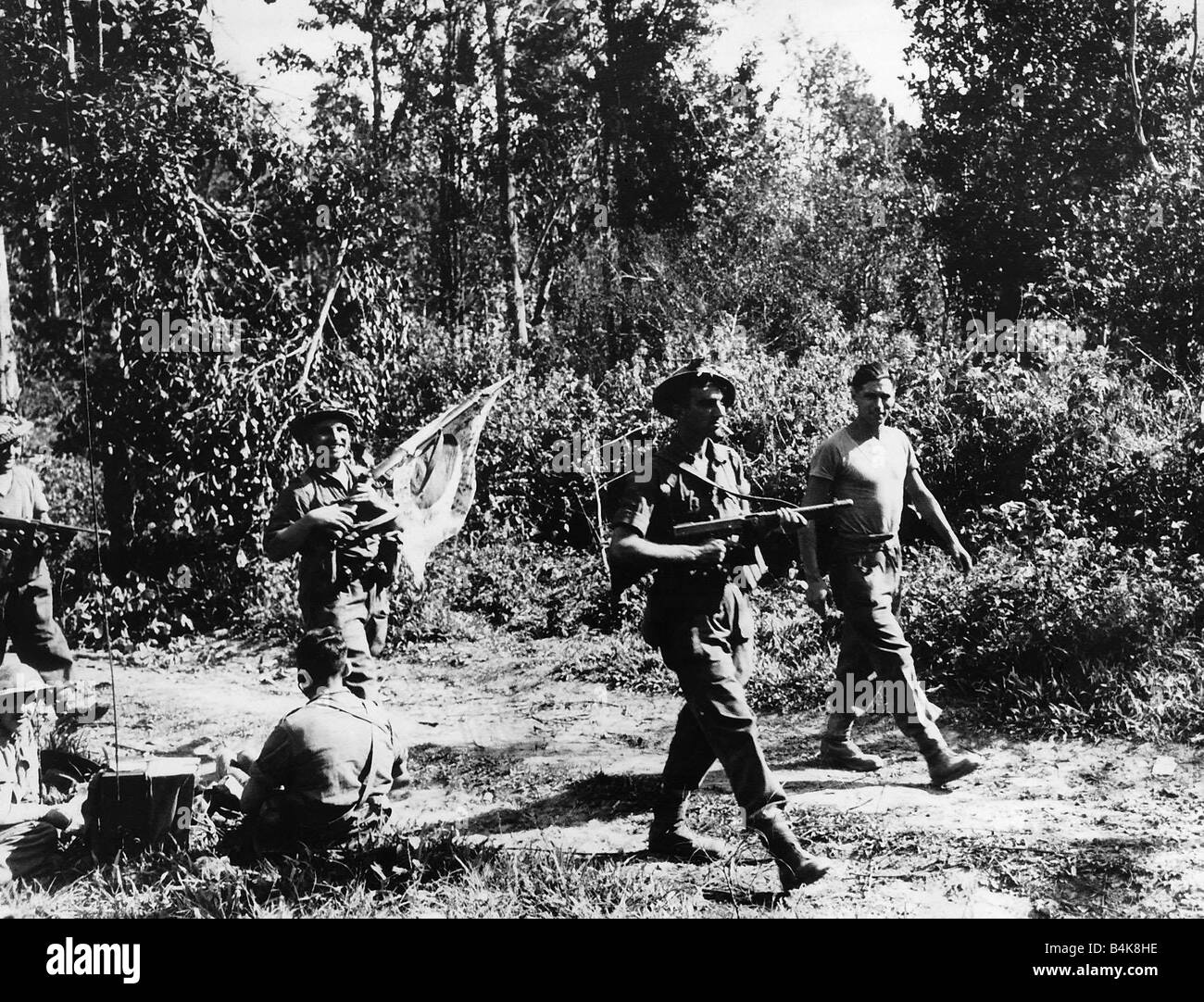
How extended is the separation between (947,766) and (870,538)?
3.68ft

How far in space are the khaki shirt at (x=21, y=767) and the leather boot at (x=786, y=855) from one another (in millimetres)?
3246

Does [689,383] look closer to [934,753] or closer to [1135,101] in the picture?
[934,753]

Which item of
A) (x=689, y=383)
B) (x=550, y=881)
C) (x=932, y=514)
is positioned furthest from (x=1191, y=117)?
(x=550, y=881)

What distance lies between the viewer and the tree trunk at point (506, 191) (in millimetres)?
13191

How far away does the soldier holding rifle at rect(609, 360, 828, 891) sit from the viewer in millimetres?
3977

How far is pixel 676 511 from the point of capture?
426cm

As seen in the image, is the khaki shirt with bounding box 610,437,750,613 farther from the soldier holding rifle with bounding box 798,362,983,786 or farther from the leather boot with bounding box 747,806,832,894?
the soldier holding rifle with bounding box 798,362,983,786

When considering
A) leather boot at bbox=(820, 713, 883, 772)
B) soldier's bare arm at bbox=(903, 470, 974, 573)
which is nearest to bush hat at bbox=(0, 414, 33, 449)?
leather boot at bbox=(820, 713, 883, 772)

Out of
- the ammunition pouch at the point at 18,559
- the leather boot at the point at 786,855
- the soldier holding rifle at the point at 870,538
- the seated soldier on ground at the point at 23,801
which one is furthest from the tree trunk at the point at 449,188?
the leather boot at the point at 786,855

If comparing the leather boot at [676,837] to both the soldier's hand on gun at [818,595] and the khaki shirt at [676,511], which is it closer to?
the khaki shirt at [676,511]

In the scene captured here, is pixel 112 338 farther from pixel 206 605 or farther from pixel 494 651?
pixel 494 651

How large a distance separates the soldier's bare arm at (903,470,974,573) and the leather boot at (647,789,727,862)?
6.35ft

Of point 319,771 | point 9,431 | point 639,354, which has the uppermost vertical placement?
point 639,354

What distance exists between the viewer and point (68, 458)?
10.2 metres
